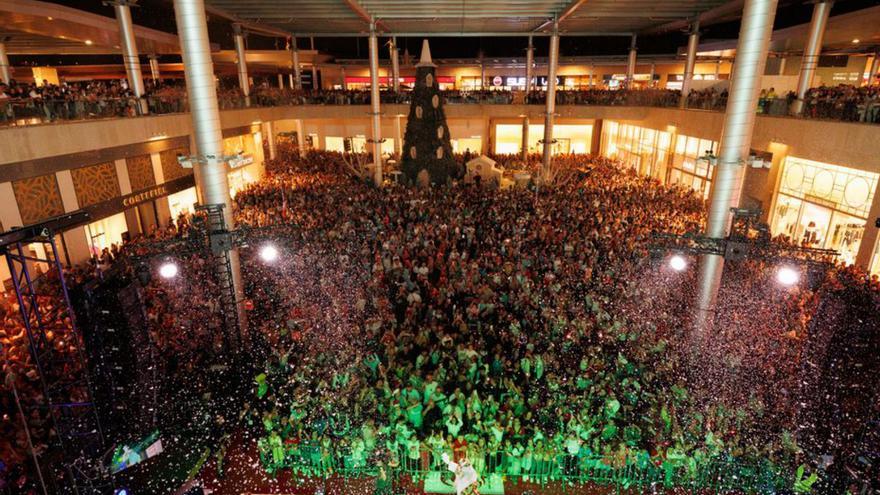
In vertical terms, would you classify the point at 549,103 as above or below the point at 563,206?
above

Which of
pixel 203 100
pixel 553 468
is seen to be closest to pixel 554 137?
pixel 203 100

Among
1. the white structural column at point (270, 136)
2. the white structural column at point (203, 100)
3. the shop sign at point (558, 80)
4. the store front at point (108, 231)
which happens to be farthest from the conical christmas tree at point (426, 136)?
the shop sign at point (558, 80)

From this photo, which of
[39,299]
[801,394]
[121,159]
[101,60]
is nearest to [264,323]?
[39,299]

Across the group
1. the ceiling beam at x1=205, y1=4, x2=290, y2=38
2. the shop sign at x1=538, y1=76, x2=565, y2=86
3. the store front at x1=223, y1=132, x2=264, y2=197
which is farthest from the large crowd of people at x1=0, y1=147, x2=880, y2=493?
the shop sign at x1=538, y1=76, x2=565, y2=86

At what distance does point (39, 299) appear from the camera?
34.5ft

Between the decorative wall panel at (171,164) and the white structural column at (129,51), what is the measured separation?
2050mm

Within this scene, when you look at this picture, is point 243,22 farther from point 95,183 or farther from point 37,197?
point 37,197

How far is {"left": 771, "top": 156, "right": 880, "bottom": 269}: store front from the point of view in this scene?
1308 centimetres

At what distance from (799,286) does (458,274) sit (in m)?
8.41

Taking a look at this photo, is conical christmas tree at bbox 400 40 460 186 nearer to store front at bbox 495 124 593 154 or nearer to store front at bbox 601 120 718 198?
store front at bbox 601 120 718 198

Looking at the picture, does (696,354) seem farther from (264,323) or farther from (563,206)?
(264,323)

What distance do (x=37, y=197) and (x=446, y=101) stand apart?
2133 centimetres

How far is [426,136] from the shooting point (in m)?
22.2

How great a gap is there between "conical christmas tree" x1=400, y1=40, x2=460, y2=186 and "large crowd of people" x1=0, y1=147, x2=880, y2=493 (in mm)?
6470
